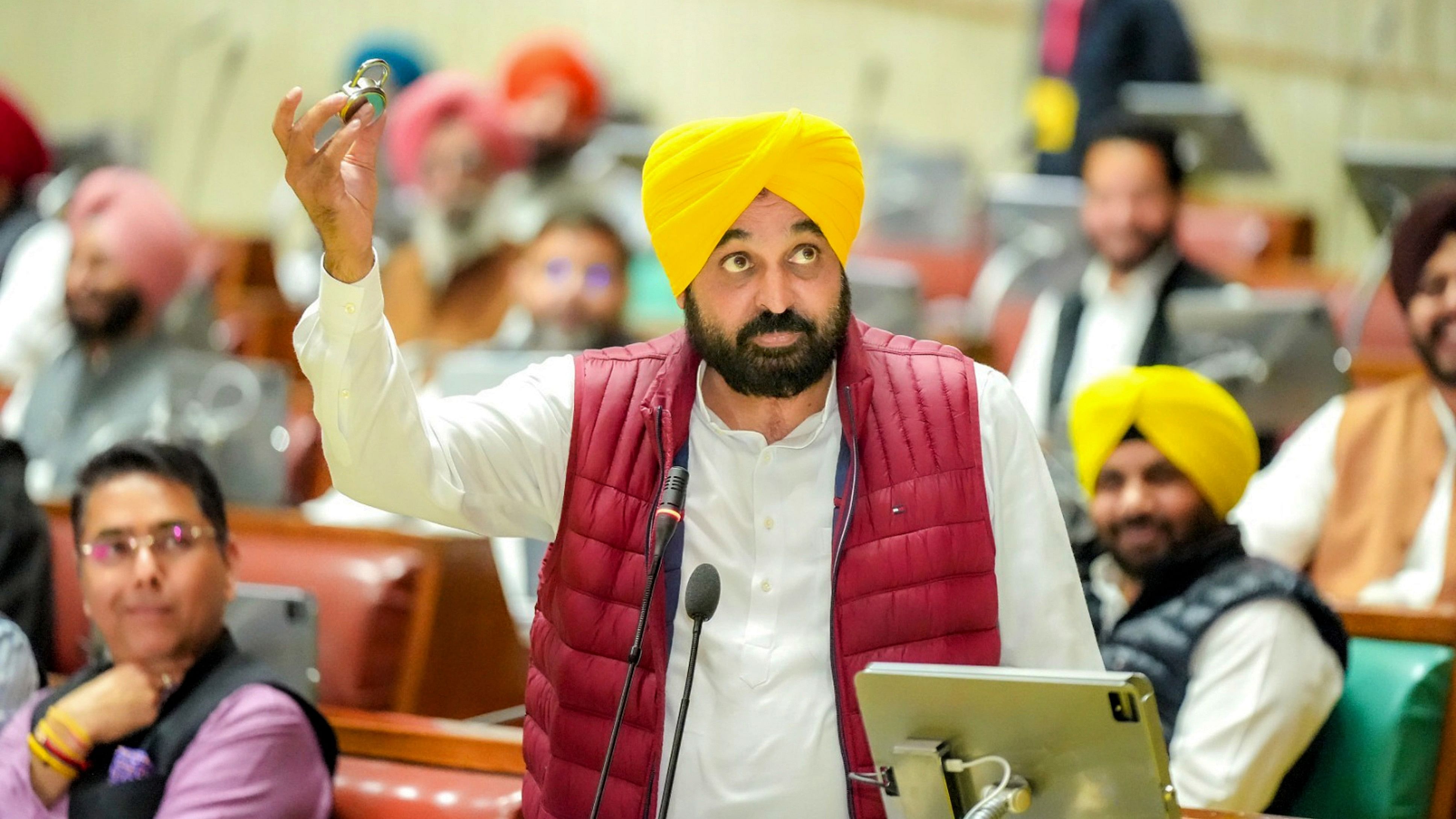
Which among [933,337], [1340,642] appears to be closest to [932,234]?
[933,337]

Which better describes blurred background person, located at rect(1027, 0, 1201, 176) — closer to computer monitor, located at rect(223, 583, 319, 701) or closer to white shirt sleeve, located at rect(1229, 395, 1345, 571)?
white shirt sleeve, located at rect(1229, 395, 1345, 571)

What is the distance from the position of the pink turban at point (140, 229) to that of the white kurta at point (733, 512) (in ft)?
10.1

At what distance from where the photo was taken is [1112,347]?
15.2 feet

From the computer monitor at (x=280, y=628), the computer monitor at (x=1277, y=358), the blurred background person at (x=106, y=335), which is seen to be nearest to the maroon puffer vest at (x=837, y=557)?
the computer monitor at (x=280, y=628)

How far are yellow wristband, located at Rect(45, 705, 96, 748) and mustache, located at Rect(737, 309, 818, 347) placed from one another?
3.67 ft

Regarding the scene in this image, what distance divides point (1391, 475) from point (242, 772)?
2.19m

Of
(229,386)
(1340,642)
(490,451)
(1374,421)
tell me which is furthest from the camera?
(229,386)

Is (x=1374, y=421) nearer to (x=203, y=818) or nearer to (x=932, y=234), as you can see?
(x=203, y=818)

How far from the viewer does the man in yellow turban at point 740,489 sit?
2.05m

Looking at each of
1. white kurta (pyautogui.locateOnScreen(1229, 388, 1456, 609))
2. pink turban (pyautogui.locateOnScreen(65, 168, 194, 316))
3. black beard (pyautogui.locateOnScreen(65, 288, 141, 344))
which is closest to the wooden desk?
white kurta (pyautogui.locateOnScreen(1229, 388, 1456, 609))

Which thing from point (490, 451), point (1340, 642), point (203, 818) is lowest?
point (203, 818)

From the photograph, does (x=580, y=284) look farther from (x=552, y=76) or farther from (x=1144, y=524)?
(x=552, y=76)

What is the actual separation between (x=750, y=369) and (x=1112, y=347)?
265 centimetres

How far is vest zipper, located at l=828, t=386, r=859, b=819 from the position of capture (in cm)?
204
